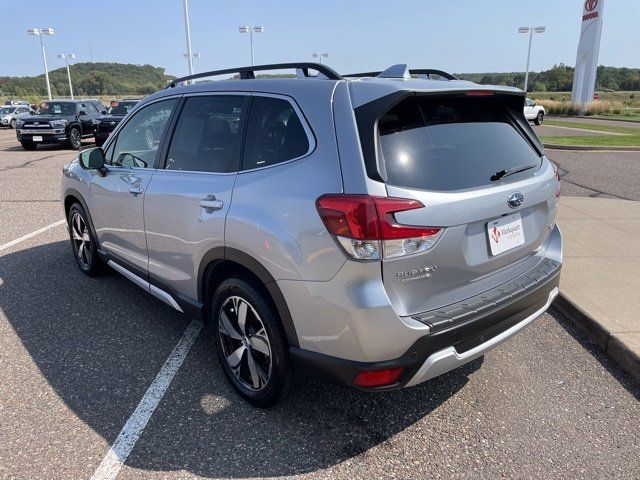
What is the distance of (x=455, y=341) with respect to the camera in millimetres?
2398

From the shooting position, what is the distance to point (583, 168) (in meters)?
11.5

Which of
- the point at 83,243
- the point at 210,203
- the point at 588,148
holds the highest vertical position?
the point at 210,203

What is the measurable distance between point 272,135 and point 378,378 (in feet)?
4.50

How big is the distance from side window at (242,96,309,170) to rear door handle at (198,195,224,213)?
0.80ft

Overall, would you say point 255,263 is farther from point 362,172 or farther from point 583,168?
point 583,168

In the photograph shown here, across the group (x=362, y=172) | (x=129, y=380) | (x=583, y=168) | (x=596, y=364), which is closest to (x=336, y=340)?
(x=362, y=172)

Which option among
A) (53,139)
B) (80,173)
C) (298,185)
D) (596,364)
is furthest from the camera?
(53,139)

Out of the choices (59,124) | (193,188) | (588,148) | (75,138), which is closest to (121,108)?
(75,138)

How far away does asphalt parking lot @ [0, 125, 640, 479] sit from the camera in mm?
2494

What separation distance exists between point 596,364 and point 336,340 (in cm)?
217

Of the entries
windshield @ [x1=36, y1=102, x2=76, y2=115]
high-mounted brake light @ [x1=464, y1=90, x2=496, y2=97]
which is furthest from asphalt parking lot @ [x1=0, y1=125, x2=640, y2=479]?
windshield @ [x1=36, y1=102, x2=76, y2=115]

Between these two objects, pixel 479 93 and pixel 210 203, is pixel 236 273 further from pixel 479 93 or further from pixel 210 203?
pixel 479 93

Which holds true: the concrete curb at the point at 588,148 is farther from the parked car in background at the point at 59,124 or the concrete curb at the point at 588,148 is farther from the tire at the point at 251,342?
the parked car in background at the point at 59,124

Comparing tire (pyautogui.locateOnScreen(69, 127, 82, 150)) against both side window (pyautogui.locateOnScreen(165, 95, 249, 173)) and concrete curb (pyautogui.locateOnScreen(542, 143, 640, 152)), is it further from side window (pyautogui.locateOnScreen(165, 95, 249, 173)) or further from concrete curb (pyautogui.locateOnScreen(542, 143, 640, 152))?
side window (pyautogui.locateOnScreen(165, 95, 249, 173))
